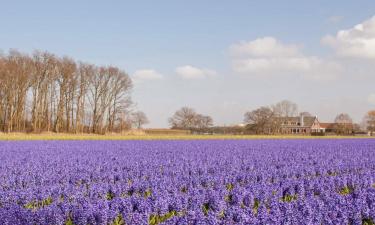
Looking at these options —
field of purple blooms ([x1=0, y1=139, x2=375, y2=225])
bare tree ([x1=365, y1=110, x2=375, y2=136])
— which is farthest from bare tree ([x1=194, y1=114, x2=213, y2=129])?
field of purple blooms ([x1=0, y1=139, x2=375, y2=225])

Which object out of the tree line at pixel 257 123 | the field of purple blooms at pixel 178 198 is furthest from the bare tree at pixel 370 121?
the field of purple blooms at pixel 178 198

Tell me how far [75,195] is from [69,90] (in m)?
50.5

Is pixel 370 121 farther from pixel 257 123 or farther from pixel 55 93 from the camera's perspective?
pixel 55 93

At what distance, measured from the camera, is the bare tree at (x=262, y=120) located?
87875 mm

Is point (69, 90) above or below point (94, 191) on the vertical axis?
above

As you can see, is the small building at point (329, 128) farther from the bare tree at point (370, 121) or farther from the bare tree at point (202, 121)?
the bare tree at point (202, 121)

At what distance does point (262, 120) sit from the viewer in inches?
3497

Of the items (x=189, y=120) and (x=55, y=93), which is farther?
(x=189, y=120)

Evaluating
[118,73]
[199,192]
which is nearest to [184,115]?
[118,73]

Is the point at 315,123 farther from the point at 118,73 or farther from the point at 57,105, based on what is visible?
the point at 57,105

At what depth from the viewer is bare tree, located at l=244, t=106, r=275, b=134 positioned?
288 ft

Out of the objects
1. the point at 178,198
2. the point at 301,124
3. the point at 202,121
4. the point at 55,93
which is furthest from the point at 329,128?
the point at 178,198

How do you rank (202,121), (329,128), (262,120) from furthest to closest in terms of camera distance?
(329,128) → (202,121) → (262,120)

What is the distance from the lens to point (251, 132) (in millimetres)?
87688
